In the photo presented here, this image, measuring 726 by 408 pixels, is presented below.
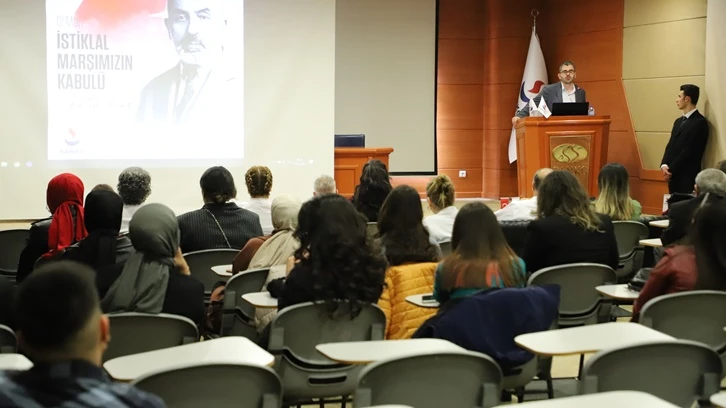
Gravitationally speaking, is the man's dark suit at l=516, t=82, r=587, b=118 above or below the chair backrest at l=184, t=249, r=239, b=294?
above

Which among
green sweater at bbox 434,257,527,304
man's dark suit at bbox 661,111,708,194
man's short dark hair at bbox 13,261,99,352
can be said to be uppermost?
man's dark suit at bbox 661,111,708,194

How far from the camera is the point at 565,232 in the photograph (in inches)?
182

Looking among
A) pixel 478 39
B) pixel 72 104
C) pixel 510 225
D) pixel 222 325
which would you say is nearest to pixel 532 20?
pixel 478 39

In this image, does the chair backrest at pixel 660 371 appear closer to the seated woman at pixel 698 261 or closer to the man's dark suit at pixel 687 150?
the seated woman at pixel 698 261

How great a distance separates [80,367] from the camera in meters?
1.67

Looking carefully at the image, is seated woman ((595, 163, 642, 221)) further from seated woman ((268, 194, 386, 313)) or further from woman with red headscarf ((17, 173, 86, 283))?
woman with red headscarf ((17, 173, 86, 283))

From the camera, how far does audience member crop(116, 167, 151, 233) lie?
5648 millimetres

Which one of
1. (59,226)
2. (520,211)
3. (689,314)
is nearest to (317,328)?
(689,314)

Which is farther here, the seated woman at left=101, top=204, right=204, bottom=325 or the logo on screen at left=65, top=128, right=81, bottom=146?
the logo on screen at left=65, top=128, right=81, bottom=146

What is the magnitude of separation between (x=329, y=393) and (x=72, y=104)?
650 centimetres

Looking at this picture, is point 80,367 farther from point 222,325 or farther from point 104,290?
point 222,325

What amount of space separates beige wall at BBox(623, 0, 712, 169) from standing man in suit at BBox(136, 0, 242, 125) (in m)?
4.86

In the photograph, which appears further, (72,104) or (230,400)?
(72,104)

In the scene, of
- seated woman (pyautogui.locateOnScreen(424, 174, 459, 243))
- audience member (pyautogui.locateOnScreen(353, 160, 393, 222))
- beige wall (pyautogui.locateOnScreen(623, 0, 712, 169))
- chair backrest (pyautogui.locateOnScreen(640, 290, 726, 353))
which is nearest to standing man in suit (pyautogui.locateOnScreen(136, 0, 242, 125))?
audience member (pyautogui.locateOnScreen(353, 160, 393, 222))
